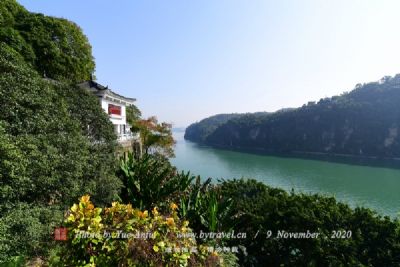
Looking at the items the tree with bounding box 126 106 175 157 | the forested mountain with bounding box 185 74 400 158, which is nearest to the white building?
the tree with bounding box 126 106 175 157

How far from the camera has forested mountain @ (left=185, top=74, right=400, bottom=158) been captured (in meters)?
92.9

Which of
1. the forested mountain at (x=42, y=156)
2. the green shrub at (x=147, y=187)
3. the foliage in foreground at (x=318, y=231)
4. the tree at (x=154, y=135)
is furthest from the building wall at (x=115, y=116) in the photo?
the foliage in foreground at (x=318, y=231)

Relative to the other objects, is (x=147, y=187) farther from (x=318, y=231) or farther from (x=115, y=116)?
(x=115, y=116)

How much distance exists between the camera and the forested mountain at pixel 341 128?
92.9 meters

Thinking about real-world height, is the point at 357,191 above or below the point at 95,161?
below

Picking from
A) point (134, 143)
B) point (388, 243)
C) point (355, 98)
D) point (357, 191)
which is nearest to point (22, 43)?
point (134, 143)

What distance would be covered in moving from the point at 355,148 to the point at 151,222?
10398 centimetres

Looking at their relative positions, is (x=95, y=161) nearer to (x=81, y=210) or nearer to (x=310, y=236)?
(x=81, y=210)

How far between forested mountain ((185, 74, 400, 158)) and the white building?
8379 cm

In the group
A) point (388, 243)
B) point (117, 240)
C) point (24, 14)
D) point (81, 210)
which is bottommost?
point (388, 243)

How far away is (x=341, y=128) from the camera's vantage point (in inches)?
4122

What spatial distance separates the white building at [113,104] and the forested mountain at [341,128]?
8379cm

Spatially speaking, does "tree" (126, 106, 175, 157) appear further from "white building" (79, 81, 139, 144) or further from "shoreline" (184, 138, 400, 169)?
"shoreline" (184, 138, 400, 169)

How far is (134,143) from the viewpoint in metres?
26.2
